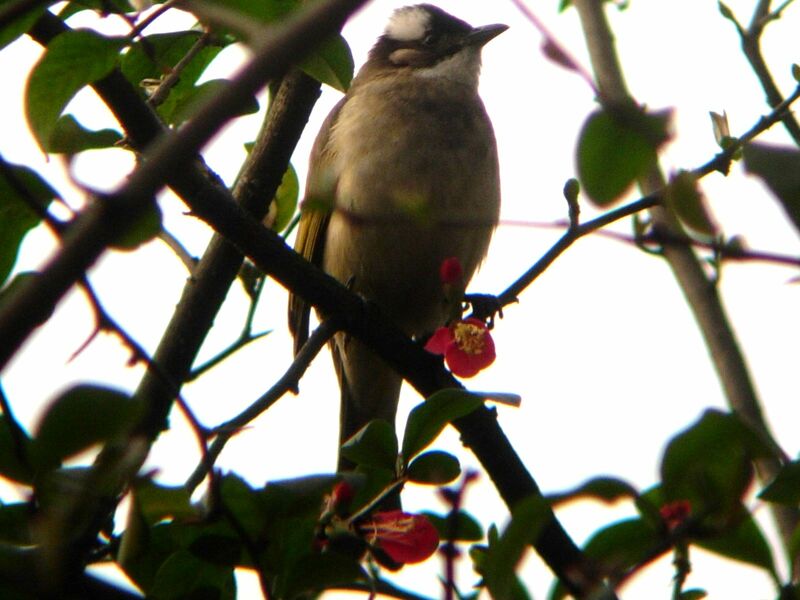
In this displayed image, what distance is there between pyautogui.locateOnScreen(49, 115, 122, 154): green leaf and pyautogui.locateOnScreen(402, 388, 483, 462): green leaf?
1118 mm

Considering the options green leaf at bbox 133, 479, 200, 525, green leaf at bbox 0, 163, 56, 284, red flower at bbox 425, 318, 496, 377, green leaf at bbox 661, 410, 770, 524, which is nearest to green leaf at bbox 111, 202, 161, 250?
green leaf at bbox 0, 163, 56, 284

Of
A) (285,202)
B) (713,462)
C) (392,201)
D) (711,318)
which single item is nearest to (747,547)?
(713,462)

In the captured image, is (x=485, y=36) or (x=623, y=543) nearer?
(x=623, y=543)

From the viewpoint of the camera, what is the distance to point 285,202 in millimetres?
4090

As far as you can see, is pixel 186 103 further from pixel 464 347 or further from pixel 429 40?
pixel 429 40

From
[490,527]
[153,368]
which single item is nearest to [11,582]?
[153,368]

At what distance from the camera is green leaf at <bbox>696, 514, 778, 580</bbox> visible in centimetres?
185

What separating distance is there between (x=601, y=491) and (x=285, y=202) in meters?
2.67

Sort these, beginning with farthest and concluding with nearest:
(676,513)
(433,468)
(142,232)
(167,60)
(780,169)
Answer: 1. (167,60)
2. (433,468)
3. (142,232)
4. (676,513)
5. (780,169)

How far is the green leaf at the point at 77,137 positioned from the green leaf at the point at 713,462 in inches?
71.8

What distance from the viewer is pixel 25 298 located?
108 cm

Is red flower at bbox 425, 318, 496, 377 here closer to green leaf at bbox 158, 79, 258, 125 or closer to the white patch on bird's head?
green leaf at bbox 158, 79, 258, 125

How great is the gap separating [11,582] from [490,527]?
91 cm

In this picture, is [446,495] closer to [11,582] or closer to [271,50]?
[11,582]
